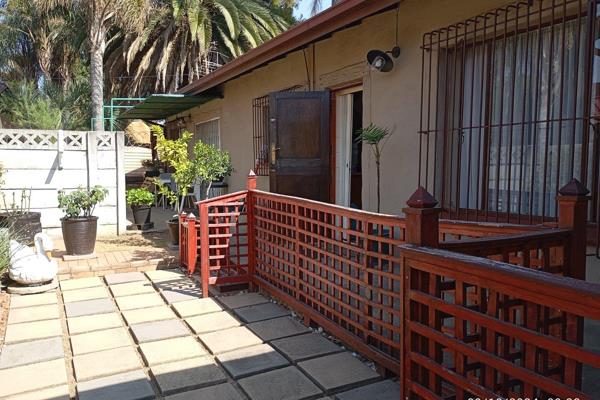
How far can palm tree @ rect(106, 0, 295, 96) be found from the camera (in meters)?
14.6

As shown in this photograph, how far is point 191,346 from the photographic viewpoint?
326cm

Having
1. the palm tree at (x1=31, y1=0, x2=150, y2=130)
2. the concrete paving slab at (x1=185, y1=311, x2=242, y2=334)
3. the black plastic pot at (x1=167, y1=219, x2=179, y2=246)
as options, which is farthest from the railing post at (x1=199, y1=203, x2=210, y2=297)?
the palm tree at (x1=31, y1=0, x2=150, y2=130)

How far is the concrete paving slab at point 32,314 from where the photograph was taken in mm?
3834

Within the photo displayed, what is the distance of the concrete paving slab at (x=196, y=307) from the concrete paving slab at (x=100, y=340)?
1.73ft

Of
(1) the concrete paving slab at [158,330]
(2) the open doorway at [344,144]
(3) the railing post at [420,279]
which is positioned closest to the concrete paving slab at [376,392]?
(3) the railing post at [420,279]

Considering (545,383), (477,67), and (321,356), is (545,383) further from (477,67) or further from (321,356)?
(477,67)

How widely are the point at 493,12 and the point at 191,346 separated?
132 inches

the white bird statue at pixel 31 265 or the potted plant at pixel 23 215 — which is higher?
the potted plant at pixel 23 215

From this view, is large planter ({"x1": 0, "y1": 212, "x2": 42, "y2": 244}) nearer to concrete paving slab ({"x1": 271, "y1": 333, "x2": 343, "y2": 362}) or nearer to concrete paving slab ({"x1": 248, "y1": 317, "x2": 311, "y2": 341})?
concrete paving slab ({"x1": 248, "y1": 317, "x2": 311, "y2": 341})

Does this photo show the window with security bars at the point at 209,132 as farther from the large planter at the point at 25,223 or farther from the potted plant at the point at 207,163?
the large planter at the point at 25,223

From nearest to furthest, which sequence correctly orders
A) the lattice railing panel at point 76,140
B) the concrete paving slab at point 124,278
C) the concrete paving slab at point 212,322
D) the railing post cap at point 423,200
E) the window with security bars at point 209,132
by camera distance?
the railing post cap at point 423,200
the concrete paving slab at point 212,322
the concrete paving slab at point 124,278
the lattice railing panel at point 76,140
the window with security bars at point 209,132

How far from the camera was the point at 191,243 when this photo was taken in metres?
4.95

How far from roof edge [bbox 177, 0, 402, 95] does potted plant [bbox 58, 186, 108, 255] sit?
9.54ft

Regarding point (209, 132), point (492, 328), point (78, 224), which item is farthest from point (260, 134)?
point (492, 328)
